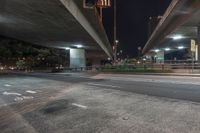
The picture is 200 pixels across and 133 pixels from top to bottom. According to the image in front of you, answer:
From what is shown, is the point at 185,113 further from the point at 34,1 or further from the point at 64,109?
the point at 34,1

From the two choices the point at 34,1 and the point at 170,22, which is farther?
the point at 170,22

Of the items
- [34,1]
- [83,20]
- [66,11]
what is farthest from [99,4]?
[34,1]

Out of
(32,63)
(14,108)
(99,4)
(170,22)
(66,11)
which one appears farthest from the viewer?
(32,63)

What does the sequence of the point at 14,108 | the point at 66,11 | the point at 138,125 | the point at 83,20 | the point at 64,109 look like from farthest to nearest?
the point at 83,20 → the point at 66,11 → the point at 14,108 → the point at 64,109 → the point at 138,125

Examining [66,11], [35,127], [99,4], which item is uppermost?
[99,4]

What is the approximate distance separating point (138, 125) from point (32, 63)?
266ft

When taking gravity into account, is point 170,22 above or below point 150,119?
above

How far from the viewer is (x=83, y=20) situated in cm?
2525

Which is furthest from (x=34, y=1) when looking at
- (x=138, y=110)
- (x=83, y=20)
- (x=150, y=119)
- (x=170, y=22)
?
(x=170, y=22)

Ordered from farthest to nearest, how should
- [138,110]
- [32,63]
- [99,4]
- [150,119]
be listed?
[32,63] → [99,4] → [138,110] → [150,119]

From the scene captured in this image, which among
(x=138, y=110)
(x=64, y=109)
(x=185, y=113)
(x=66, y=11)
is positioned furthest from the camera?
(x=66, y=11)

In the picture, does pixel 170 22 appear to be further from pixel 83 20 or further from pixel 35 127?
pixel 35 127

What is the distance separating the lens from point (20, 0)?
671 inches

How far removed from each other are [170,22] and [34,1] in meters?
19.7
